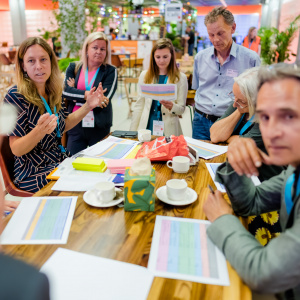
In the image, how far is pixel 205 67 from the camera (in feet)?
10.3

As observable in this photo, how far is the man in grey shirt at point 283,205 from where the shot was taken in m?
0.85

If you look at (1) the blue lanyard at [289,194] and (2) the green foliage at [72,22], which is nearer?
(1) the blue lanyard at [289,194]

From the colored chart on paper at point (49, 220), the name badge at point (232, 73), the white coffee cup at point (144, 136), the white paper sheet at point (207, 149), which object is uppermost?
the name badge at point (232, 73)

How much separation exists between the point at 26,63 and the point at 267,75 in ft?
5.95

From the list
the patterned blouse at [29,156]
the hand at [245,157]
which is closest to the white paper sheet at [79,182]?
the patterned blouse at [29,156]

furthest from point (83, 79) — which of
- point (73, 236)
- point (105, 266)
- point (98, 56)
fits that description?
point (105, 266)

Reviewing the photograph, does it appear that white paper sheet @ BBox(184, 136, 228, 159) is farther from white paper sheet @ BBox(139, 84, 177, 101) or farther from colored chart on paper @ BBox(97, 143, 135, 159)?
white paper sheet @ BBox(139, 84, 177, 101)

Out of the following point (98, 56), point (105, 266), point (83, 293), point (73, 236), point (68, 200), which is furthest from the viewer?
point (98, 56)

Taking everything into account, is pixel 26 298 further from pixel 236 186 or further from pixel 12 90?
pixel 12 90

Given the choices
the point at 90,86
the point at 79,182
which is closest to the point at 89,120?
the point at 90,86

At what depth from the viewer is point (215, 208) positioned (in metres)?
1.20

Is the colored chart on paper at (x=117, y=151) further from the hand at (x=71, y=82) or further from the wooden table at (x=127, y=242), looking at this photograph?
the hand at (x=71, y=82)

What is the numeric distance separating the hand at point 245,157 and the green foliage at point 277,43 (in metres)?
8.04

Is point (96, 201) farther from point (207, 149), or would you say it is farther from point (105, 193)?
point (207, 149)
